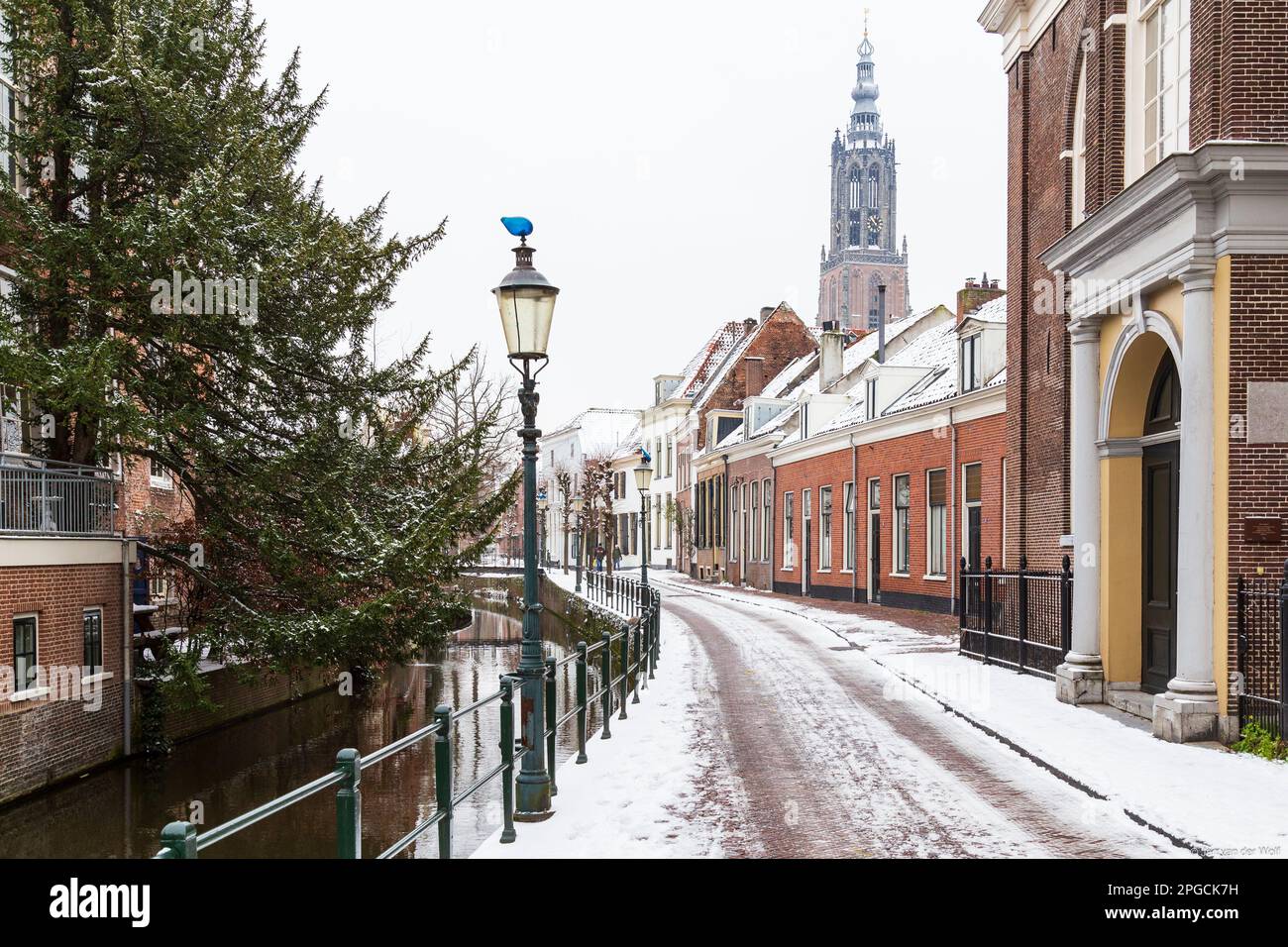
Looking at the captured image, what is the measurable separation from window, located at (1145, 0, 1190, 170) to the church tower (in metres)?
109

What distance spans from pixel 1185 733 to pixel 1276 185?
515 cm

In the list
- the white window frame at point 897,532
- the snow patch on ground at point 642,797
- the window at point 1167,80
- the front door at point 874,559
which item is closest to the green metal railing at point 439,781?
the snow patch on ground at point 642,797

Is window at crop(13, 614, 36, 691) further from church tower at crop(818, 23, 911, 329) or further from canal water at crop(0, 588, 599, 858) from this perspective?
church tower at crop(818, 23, 911, 329)

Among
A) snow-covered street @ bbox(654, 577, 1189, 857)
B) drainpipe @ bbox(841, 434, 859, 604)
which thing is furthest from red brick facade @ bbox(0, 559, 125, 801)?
drainpipe @ bbox(841, 434, 859, 604)

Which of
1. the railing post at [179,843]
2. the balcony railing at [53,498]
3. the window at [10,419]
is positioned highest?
the window at [10,419]

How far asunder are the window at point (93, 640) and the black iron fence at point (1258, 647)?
1378 centimetres

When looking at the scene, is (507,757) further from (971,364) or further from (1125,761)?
(971,364)

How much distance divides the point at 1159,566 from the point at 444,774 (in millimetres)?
9402

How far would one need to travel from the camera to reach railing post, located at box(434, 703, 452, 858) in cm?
608

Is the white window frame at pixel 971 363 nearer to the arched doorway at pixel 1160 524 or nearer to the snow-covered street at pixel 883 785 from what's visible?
the snow-covered street at pixel 883 785

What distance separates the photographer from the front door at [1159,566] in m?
12.0

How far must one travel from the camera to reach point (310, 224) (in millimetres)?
16672
